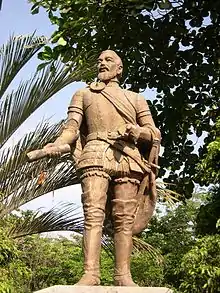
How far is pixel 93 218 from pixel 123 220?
31 centimetres

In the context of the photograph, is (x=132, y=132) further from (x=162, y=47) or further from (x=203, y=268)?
(x=162, y=47)

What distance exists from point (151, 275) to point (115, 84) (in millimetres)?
20106

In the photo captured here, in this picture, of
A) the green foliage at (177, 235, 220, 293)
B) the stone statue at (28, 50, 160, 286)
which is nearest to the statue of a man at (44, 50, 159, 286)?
the stone statue at (28, 50, 160, 286)

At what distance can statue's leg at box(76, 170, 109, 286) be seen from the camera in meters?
5.79

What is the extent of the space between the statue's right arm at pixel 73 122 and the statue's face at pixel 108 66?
0.28 metres

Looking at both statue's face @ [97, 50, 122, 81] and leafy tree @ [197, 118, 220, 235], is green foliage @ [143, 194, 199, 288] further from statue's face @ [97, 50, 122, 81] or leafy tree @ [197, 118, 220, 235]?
statue's face @ [97, 50, 122, 81]

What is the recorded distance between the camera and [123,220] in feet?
20.0

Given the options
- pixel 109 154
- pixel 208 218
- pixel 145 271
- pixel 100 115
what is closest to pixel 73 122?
pixel 100 115

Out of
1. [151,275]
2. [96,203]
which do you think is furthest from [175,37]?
[151,275]

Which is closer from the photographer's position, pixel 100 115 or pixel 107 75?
pixel 100 115

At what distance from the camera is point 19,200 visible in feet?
33.4

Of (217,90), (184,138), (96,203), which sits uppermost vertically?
(217,90)

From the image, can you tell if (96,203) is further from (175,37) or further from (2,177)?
(175,37)

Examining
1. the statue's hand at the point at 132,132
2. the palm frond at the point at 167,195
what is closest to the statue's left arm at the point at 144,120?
the statue's hand at the point at 132,132
